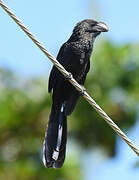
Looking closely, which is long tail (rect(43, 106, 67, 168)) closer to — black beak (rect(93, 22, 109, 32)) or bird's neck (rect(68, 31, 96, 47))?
bird's neck (rect(68, 31, 96, 47))

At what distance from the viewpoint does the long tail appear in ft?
20.7

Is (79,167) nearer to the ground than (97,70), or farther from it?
nearer to the ground

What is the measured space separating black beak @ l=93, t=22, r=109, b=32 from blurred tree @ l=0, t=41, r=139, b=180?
3.29 metres

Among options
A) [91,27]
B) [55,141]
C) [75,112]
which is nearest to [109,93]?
[75,112]

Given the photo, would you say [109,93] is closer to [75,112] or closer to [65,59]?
[75,112]

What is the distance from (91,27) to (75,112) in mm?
3514

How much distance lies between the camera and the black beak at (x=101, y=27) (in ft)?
21.9

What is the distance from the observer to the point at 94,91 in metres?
10.2

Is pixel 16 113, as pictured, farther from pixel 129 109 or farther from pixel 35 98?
pixel 129 109

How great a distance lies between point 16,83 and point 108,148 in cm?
177

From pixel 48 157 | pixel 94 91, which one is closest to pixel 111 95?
pixel 94 91

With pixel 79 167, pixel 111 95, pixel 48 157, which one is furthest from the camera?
pixel 111 95

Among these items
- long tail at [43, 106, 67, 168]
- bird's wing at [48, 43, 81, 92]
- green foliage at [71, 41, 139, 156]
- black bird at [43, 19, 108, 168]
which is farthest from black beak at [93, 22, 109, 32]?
green foliage at [71, 41, 139, 156]

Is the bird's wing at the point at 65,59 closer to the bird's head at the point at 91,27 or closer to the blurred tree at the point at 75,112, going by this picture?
the bird's head at the point at 91,27
